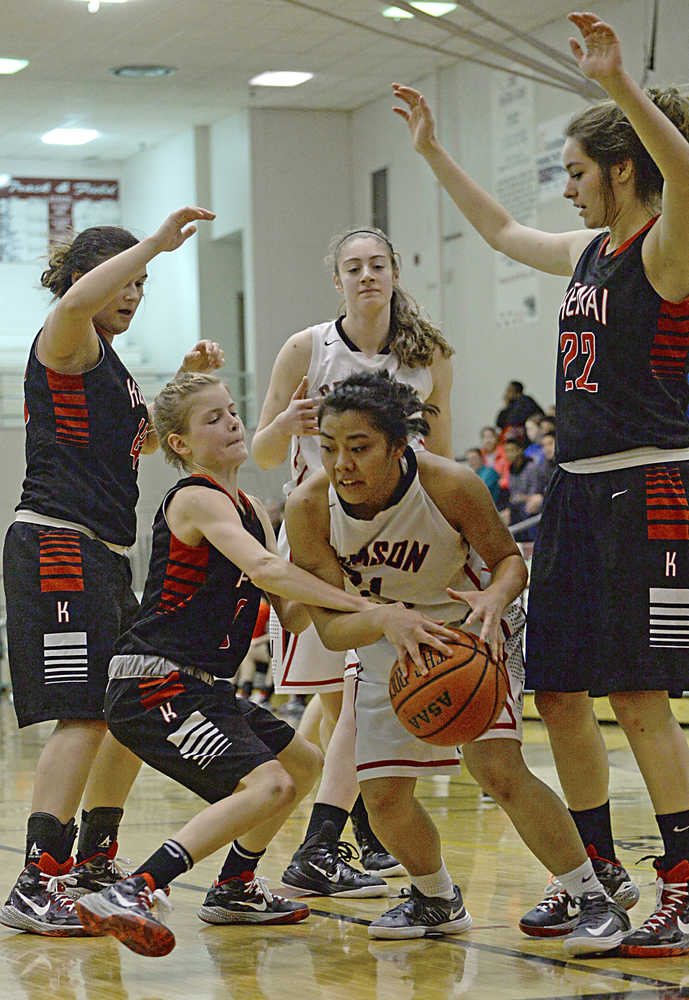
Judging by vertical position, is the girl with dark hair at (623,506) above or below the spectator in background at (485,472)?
above

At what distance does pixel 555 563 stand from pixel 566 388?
42cm

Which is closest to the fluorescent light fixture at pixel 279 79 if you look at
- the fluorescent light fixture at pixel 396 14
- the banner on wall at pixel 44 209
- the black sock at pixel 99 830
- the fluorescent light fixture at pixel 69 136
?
the fluorescent light fixture at pixel 396 14

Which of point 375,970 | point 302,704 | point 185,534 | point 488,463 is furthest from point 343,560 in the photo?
point 488,463

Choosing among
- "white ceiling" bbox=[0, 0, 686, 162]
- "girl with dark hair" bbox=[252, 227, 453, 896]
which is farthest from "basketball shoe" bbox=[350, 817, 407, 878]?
"white ceiling" bbox=[0, 0, 686, 162]

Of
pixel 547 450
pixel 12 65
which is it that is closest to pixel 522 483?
pixel 547 450

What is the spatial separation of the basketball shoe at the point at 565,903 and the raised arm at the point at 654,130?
1.45 m

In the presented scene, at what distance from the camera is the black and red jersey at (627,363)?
3.49 meters

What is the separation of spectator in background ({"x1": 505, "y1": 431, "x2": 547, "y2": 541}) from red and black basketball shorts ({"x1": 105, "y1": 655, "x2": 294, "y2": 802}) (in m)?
9.12

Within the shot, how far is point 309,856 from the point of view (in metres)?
4.30

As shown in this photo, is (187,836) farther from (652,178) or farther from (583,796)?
(652,178)

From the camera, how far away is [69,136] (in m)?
21.0

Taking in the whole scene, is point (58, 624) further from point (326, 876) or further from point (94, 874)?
point (326, 876)

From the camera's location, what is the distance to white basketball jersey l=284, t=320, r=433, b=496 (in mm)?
4480

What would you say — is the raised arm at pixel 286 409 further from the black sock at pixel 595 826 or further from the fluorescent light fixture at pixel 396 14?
the fluorescent light fixture at pixel 396 14
